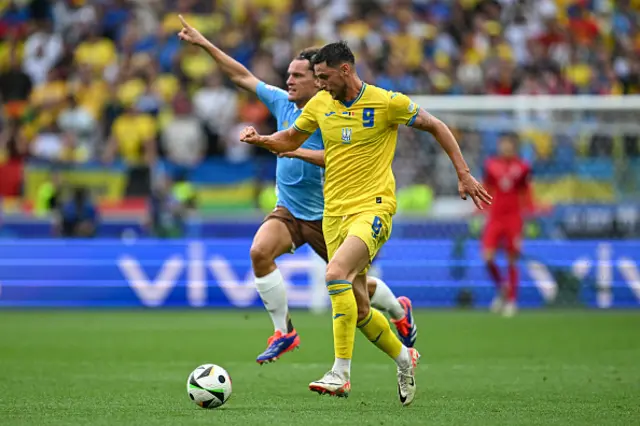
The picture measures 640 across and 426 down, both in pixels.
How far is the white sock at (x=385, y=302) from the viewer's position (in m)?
9.85

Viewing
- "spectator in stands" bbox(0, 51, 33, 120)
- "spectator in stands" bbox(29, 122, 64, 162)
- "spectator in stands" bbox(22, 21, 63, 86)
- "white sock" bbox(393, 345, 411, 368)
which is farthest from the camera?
"spectator in stands" bbox(22, 21, 63, 86)

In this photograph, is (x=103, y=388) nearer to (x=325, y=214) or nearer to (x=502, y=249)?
(x=325, y=214)

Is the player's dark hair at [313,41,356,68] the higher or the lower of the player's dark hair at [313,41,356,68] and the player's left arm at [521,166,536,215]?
the higher

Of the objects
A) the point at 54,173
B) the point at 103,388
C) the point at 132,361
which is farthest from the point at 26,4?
the point at 103,388

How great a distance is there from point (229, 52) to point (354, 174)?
15.1 meters

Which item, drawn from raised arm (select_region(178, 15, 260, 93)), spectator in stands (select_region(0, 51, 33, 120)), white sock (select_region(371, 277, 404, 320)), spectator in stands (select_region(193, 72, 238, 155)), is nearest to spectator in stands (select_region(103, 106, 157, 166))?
A: spectator in stands (select_region(193, 72, 238, 155))

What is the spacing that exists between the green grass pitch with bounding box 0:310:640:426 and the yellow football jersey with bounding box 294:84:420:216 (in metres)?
1.39

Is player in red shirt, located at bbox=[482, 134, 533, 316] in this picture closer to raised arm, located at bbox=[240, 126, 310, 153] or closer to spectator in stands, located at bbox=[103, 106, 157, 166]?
spectator in stands, located at bbox=[103, 106, 157, 166]

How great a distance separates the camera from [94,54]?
23422mm

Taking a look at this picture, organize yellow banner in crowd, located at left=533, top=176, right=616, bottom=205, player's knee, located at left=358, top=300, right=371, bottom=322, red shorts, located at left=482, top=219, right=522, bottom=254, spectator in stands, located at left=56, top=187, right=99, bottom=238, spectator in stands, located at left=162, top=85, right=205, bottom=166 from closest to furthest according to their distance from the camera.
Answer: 1. player's knee, located at left=358, top=300, right=371, bottom=322
2. red shorts, located at left=482, top=219, right=522, bottom=254
3. yellow banner in crowd, located at left=533, top=176, right=616, bottom=205
4. spectator in stands, located at left=56, top=187, right=99, bottom=238
5. spectator in stands, located at left=162, top=85, right=205, bottom=166

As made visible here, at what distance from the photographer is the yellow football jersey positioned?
806 cm

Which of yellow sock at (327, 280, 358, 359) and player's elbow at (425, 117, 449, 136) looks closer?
yellow sock at (327, 280, 358, 359)

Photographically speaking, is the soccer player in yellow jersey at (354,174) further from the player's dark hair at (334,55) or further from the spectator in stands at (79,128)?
the spectator in stands at (79,128)

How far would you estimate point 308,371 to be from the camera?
10.2 meters
